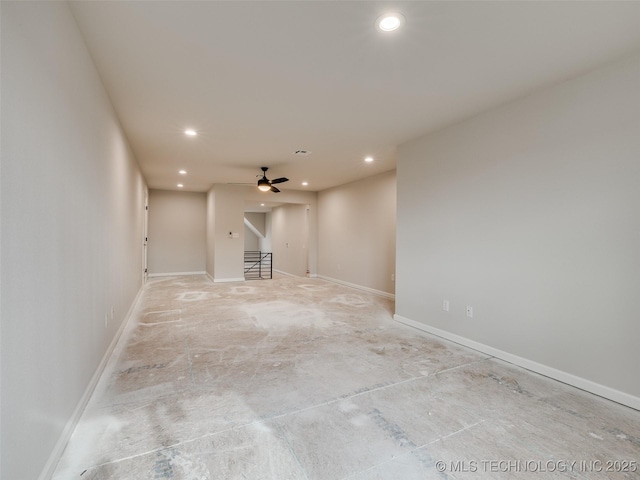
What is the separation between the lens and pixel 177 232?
350 inches

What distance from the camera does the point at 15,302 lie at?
3.88 ft

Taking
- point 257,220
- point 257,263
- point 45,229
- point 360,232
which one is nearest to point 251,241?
point 257,220

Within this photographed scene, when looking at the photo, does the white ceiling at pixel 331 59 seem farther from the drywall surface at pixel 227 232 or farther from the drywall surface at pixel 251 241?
the drywall surface at pixel 251 241

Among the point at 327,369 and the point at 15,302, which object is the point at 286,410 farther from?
the point at 15,302

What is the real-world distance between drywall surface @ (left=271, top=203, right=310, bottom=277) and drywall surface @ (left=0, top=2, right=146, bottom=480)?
6.65 meters

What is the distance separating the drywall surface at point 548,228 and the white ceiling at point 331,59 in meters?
0.26

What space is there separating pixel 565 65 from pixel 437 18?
1.26 m

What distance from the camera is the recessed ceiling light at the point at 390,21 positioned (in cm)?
182

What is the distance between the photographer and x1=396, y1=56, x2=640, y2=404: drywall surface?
7.43 feet

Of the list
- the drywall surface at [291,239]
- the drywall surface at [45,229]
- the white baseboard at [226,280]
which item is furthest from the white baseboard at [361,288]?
the drywall surface at [45,229]

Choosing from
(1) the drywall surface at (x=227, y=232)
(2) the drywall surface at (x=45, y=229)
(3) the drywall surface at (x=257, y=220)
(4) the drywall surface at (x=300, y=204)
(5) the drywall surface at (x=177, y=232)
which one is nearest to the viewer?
(2) the drywall surface at (x=45, y=229)

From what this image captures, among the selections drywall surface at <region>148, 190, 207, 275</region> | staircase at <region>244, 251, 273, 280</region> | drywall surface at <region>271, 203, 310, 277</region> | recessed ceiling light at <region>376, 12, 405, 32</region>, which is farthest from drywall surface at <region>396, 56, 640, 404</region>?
Answer: staircase at <region>244, 251, 273, 280</region>

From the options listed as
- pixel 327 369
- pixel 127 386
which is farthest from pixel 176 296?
pixel 327 369

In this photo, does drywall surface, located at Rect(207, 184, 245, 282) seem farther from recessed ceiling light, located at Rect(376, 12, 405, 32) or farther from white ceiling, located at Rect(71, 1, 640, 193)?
recessed ceiling light, located at Rect(376, 12, 405, 32)
